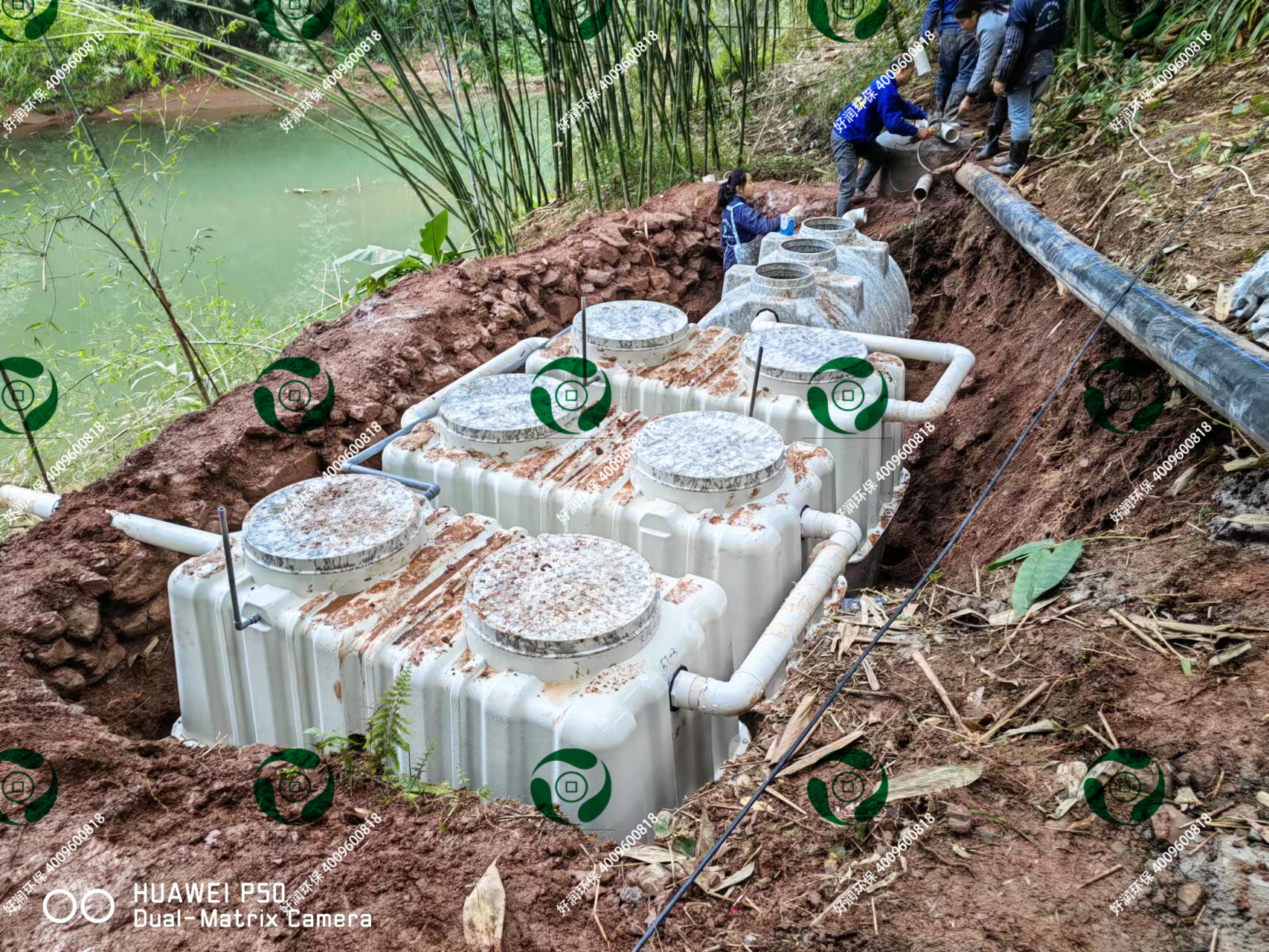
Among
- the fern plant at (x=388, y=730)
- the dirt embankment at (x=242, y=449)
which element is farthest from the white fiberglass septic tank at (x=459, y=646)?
the dirt embankment at (x=242, y=449)

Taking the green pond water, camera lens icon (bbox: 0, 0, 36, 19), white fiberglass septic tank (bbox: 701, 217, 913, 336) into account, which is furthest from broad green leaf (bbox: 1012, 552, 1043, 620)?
Answer: the green pond water

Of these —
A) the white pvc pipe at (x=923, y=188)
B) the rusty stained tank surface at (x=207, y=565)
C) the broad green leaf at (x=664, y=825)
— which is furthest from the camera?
the white pvc pipe at (x=923, y=188)

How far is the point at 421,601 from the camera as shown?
342 centimetres

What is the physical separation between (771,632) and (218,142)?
62.8ft

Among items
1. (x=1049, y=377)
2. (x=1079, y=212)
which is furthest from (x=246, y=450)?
(x=1079, y=212)

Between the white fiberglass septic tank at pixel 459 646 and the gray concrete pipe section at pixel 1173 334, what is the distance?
196cm

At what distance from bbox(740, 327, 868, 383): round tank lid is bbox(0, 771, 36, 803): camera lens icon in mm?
3634

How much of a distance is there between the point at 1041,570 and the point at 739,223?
4.77 metres

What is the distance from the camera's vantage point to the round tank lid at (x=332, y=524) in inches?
133

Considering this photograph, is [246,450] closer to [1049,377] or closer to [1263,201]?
[1049,377]

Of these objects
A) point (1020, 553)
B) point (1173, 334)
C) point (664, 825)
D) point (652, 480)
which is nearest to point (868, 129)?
point (1173, 334)

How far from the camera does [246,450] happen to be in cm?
490

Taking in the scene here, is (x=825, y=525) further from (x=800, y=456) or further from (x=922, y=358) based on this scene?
(x=922, y=358)

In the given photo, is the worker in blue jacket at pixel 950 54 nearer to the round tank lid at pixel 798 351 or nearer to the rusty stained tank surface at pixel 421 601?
the round tank lid at pixel 798 351
